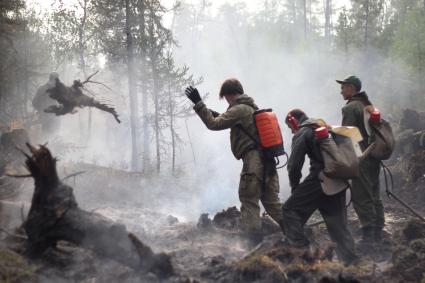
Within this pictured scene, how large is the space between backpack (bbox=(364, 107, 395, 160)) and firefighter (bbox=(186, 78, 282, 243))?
69.7 inches

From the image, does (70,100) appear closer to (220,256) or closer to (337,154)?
(220,256)

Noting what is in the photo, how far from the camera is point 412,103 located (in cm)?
2409

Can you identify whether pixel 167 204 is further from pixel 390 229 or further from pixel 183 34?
pixel 183 34

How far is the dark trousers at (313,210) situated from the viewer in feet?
18.8

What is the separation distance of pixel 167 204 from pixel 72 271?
324 inches

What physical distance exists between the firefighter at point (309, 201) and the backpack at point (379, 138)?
1.47m

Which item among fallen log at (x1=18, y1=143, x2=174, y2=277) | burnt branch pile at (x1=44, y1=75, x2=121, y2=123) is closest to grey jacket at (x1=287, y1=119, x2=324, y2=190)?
fallen log at (x1=18, y1=143, x2=174, y2=277)

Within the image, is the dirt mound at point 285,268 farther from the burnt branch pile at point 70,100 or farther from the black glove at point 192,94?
the burnt branch pile at point 70,100

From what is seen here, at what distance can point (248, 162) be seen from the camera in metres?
6.23

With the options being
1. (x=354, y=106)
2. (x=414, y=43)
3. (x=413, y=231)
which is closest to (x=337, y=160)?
(x=354, y=106)

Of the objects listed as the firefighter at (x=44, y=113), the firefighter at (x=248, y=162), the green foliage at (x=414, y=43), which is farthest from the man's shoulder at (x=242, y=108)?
the green foliage at (x=414, y=43)

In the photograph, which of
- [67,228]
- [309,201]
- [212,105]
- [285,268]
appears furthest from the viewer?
[212,105]

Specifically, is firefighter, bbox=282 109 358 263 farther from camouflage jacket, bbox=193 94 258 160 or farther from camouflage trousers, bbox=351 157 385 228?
camouflage trousers, bbox=351 157 385 228

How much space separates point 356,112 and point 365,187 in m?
1.24
